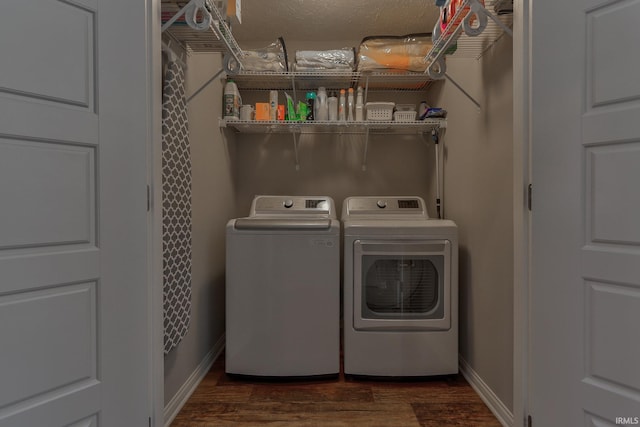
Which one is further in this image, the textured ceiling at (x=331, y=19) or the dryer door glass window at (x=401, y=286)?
the textured ceiling at (x=331, y=19)

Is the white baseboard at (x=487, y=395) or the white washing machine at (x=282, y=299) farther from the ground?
the white washing machine at (x=282, y=299)

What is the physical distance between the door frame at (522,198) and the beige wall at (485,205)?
42 centimetres

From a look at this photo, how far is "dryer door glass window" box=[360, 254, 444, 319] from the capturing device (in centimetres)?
208

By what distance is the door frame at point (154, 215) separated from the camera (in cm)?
113

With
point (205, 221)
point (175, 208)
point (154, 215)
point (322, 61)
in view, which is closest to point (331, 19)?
point (322, 61)

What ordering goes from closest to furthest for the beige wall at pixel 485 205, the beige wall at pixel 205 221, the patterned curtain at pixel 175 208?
the patterned curtain at pixel 175 208 → the beige wall at pixel 485 205 → the beige wall at pixel 205 221

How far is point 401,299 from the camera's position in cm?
211

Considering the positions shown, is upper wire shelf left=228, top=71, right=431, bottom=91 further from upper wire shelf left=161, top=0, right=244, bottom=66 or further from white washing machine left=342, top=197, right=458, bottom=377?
white washing machine left=342, top=197, right=458, bottom=377

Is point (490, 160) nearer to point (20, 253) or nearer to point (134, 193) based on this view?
point (134, 193)

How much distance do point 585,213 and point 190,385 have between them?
1.92 m

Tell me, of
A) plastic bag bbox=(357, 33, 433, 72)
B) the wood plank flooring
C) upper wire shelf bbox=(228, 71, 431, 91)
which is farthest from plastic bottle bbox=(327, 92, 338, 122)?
the wood plank flooring

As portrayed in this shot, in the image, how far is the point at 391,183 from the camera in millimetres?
2885

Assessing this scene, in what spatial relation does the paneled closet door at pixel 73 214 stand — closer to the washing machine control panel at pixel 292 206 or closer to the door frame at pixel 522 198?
the door frame at pixel 522 198

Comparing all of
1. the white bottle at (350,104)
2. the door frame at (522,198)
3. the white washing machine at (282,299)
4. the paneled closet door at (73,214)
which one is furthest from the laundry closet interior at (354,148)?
the paneled closet door at (73,214)
